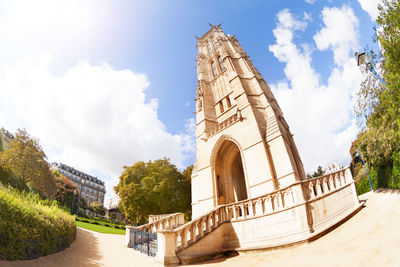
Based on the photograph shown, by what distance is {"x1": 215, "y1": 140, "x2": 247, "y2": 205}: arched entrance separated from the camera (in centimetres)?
1443

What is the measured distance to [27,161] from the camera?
1420 centimetres

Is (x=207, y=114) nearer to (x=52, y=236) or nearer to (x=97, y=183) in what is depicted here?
(x=52, y=236)

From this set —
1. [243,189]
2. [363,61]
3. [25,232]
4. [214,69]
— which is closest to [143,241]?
[25,232]

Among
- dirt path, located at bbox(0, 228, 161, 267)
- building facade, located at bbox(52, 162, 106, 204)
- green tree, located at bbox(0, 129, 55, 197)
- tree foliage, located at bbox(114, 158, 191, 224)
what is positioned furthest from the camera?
building facade, located at bbox(52, 162, 106, 204)

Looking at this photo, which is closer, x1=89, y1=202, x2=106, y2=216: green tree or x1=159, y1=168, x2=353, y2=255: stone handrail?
x1=159, y1=168, x2=353, y2=255: stone handrail

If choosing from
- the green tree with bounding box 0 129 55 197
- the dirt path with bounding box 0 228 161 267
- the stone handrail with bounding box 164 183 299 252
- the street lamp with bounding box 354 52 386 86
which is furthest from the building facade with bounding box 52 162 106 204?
the street lamp with bounding box 354 52 386 86

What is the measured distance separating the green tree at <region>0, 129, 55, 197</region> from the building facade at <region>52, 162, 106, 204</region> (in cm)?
4919

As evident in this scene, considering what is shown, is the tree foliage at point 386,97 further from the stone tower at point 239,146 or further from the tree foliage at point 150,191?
the tree foliage at point 150,191

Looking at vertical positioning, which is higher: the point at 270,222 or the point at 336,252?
the point at 270,222

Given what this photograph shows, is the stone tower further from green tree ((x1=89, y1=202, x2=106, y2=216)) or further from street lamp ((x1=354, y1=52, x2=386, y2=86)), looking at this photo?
green tree ((x1=89, y1=202, x2=106, y2=216))

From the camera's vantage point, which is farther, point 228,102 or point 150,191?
point 150,191

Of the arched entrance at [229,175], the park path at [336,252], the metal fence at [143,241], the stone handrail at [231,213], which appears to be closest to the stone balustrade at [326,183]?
the stone handrail at [231,213]

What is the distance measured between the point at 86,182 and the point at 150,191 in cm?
5515

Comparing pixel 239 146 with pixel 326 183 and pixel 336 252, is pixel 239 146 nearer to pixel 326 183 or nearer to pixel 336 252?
pixel 326 183
